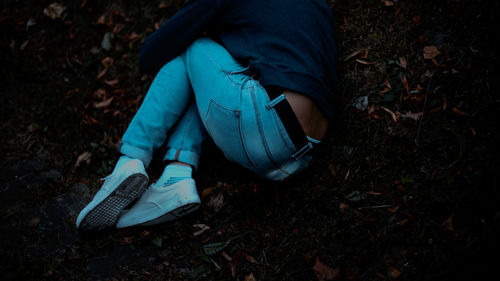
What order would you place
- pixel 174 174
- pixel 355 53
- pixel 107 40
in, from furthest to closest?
pixel 107 40, pixel 355 53, pixel 174 174

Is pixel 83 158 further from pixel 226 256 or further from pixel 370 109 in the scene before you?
pixel 370 109

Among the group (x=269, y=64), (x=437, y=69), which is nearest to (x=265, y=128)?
(x=269, y=64)

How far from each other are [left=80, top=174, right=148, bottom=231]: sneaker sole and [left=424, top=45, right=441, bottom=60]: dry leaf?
235cm

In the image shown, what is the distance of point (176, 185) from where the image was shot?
2.40 meters

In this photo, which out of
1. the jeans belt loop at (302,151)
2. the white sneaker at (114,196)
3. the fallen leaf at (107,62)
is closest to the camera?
the jeans belt loop at (302,151)

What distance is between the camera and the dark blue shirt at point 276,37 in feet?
6.54

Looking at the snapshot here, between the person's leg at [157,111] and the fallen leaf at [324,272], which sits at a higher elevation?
the person's leg at [157,111]

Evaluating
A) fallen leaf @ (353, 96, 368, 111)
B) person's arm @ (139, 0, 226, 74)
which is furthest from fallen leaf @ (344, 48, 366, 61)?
person's arm @ (139, 0, 226, 74)

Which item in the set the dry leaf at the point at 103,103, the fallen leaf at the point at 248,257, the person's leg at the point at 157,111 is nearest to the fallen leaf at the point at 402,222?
the fallen leaf at the point at 248,257

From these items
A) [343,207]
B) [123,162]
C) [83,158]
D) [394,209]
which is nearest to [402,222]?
[394,209]

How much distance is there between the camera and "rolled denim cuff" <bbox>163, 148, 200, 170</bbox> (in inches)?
103

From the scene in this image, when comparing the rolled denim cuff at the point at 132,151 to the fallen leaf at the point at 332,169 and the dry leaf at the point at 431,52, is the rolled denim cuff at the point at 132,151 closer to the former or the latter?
the fallen leaf at the point at 332,169

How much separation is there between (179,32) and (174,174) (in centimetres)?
109

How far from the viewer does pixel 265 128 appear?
6.42ft
